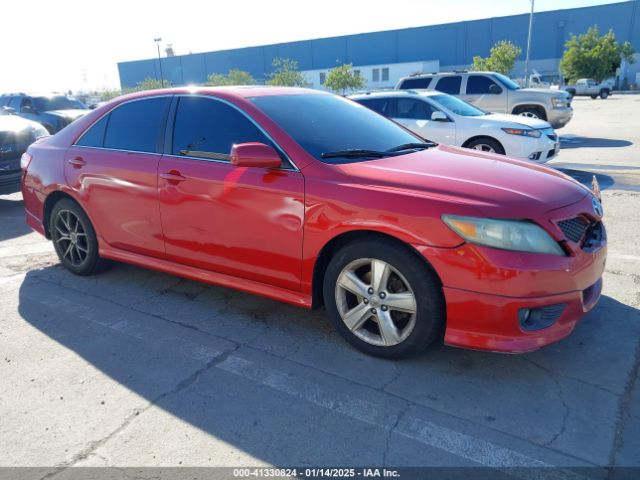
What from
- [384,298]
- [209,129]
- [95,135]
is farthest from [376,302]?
[95,135]

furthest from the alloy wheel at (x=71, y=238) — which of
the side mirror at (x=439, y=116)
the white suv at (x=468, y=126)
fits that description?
the side mirror at (x=439, y=116)

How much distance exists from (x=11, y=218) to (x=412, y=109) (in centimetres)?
682

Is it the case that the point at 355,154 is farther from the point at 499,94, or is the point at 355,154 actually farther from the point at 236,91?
the point at 499,94

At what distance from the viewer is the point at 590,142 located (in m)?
13.8

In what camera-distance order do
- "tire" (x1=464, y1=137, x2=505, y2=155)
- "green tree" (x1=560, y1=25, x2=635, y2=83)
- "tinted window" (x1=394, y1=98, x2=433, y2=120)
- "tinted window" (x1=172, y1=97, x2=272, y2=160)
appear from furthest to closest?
"green tree" (x1=560, y1=25, x2=635, y2=83)
"tinted window" (x1=394, y1=98, x2=433, y2=120)
"tire" (x1=464, y1=137, x2=505, y2=155)
"tinted window" (x1=172, y1=97, x2=272, y2=160)

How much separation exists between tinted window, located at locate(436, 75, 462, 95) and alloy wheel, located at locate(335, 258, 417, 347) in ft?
37.7

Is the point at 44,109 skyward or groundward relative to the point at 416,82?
groundward

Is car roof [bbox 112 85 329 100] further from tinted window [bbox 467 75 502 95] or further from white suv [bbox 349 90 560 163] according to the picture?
tinted window [bbox 467 75 502 95]

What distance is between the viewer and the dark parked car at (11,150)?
7.71 m

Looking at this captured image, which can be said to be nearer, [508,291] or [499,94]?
[508,291]

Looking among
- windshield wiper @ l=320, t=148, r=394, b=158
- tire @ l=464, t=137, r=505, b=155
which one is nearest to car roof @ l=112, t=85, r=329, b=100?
windshield wiper @ l=320, t=148, r=394, b=158

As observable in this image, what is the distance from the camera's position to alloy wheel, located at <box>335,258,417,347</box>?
9.89ft

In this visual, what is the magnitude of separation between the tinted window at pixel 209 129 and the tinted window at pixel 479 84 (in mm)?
10955

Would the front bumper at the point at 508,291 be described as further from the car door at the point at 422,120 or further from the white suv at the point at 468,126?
the car door at the point at 422,120
